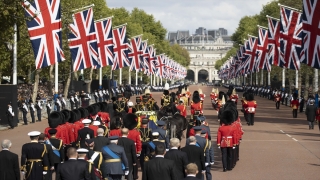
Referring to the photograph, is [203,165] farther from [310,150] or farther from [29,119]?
[29,119]

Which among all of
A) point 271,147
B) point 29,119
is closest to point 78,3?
point 29,119

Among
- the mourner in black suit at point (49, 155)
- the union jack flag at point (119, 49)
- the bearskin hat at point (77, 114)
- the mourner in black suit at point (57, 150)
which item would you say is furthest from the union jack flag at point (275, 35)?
the mourner in black suit at point (49, 155)

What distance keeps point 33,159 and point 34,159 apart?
2 centimetres

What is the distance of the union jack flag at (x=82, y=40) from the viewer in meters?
34.3

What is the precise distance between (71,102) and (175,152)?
113ft

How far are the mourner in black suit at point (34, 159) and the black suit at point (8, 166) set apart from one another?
27.5 inches

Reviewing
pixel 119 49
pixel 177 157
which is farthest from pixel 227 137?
pixel 119 49

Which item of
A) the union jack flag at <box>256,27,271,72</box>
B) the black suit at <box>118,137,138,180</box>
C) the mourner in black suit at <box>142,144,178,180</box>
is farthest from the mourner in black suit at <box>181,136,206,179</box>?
the union jack flag at <box>256,27,271,72</box>

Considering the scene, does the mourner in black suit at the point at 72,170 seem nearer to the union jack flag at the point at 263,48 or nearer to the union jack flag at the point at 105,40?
the union jack flag at the point at 105,40

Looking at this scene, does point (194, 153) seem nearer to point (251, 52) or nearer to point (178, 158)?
point (178, 158)

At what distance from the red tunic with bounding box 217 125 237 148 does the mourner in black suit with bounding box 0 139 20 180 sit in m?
6.86

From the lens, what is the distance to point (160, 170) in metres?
11.1

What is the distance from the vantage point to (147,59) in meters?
73.1

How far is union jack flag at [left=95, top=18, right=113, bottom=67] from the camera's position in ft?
133
